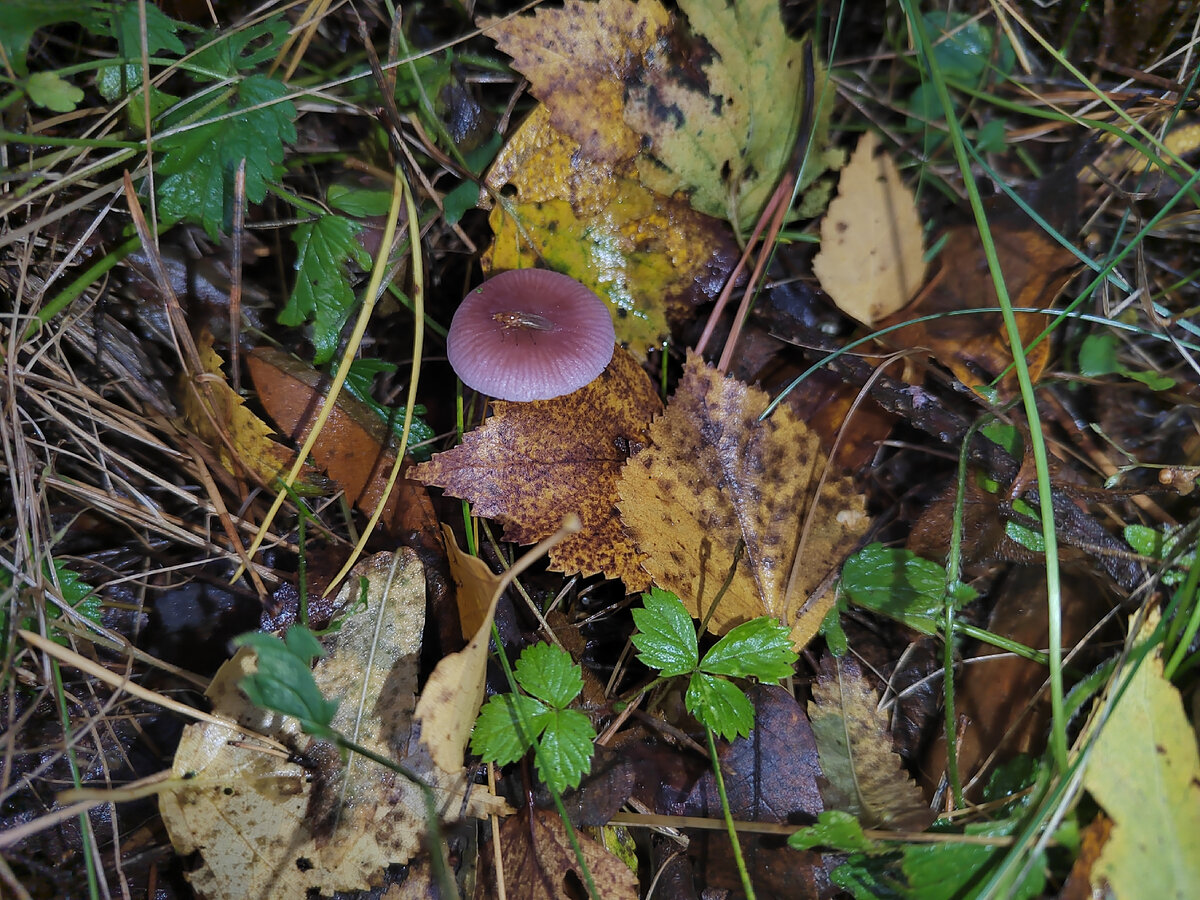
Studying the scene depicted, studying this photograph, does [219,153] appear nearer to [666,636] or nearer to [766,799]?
[666,636]

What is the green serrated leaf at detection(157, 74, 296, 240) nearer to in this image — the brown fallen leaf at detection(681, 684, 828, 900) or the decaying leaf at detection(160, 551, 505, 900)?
the decaying leaf at detection(160, 551, 505, 900)

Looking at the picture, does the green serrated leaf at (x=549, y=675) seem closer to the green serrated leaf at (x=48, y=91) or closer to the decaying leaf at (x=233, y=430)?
the decaying leaf at (x=233, y=430)

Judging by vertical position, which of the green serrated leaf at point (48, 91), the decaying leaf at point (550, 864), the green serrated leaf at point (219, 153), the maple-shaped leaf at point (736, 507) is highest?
the green serrated leaf at point (48, 91)

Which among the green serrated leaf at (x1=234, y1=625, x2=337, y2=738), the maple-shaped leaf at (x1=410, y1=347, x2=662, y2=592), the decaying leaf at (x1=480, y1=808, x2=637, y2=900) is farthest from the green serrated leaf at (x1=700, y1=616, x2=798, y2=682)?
the green serrated leaf at (x1=234, y1=625, x2=337, y2=738)

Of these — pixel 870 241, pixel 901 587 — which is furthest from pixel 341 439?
pixel 870 241

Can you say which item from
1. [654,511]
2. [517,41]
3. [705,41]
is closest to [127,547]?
[654,511]

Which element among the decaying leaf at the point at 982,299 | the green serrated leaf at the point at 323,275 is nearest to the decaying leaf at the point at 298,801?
the green serrated leaf at the point at 323,275

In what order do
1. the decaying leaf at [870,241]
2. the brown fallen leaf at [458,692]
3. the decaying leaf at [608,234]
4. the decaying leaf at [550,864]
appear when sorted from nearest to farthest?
the brown fallen leaf at [458,692] → the decaying leaf at [550,864] → the decaying leaf at [608,234] → the decaying leaf at [870,241]
